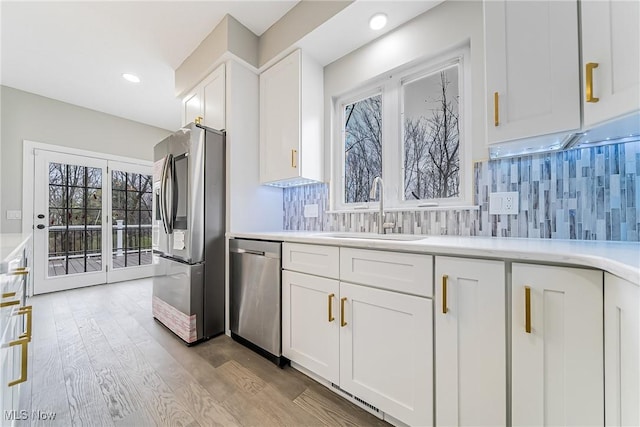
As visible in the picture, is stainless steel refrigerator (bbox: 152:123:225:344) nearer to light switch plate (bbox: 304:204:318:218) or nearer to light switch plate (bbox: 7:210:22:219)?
light switch plate (bbox: 304:204:318:218)

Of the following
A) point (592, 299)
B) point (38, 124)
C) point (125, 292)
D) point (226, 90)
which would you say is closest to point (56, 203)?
point (38, 124)

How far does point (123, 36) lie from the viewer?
7.57 feet

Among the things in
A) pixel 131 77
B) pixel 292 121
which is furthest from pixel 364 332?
pixel 131 77

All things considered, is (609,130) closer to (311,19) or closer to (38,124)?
(311,19)

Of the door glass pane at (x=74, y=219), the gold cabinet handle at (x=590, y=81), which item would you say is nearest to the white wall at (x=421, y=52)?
the gold cabinet handle at (x=590, y=81)

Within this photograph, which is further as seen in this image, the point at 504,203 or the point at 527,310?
the point at 504,203

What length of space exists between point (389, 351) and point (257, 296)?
3.41 feet

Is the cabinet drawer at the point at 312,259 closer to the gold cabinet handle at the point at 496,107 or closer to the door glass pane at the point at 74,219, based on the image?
the gold cabinet handle at the point at 496,107

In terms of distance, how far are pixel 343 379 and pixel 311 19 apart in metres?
2.48

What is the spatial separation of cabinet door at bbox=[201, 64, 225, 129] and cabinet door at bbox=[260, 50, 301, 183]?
0.36m

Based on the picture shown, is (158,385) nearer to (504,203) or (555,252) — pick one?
(555,252)

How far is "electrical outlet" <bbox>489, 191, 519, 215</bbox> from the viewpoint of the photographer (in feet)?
4.49

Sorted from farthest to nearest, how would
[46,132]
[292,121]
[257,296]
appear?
[46,132] → [292,121] → [257,296]

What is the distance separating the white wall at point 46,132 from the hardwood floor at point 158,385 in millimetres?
2077
